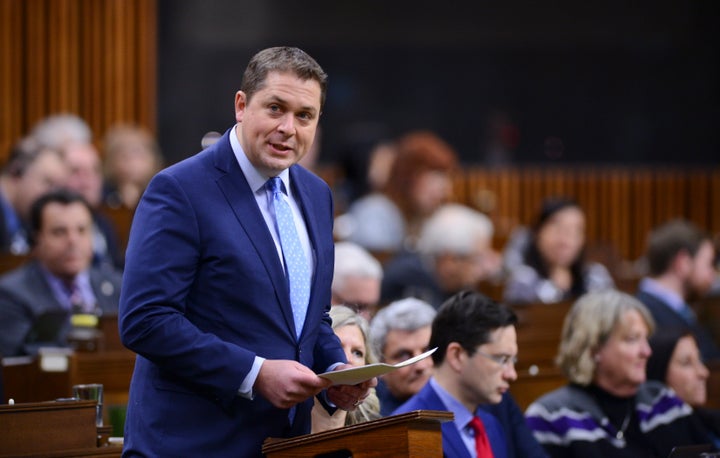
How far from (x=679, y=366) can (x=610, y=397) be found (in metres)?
0.54

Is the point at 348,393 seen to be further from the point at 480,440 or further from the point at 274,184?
the point at 480,440

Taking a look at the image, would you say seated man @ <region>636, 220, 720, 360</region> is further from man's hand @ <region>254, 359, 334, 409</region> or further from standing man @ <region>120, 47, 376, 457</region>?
man's hand @ <region>254, 359, 334, 409</region>

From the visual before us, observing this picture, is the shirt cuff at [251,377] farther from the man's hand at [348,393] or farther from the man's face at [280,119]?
the man's face at [280,119]

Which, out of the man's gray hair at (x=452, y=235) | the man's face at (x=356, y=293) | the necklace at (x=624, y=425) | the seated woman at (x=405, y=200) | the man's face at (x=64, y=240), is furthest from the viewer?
the seated woman at (x=405, y=200)

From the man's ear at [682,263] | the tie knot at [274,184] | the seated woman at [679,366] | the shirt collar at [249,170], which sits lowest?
the seated woman at [679,366]

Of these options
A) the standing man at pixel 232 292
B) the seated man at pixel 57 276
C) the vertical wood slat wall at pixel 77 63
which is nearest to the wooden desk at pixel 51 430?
the standing man at pixel 232 292

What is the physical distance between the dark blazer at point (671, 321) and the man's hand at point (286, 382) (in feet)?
13.5

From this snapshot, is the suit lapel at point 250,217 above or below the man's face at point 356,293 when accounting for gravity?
above

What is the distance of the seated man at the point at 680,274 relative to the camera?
6570 mm

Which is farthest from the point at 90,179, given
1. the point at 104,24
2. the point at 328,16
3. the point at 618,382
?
the point at 328,16

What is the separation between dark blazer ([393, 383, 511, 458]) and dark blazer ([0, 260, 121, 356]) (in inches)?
58.3

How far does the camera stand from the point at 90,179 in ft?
23.7

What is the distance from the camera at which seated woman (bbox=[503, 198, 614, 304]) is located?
716cm

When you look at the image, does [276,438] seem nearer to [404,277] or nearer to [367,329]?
[367,329]
